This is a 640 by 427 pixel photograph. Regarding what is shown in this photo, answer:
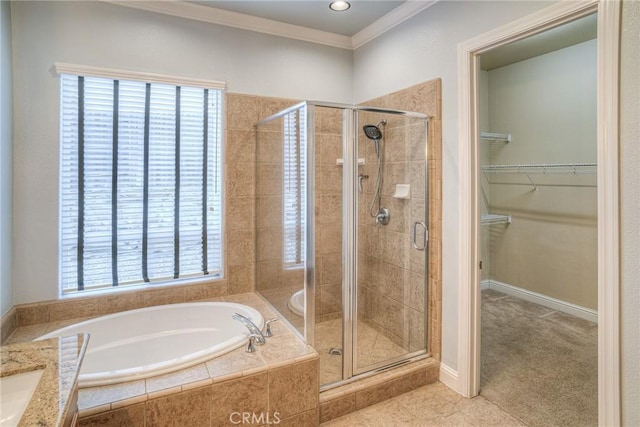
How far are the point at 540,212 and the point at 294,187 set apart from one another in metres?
3.07

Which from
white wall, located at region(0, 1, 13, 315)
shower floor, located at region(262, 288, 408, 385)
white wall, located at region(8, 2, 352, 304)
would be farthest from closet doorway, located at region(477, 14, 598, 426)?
white wall, located at region(0, 1, 13, 315)

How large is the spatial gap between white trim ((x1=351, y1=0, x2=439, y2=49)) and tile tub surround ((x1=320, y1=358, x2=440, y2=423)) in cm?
254

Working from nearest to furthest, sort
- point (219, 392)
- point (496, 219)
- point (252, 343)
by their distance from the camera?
point (219, 392)
point (252, 343)
point (496, 219)

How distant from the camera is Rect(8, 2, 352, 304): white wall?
2.20 metres

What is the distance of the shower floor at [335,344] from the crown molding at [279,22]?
2.18 m

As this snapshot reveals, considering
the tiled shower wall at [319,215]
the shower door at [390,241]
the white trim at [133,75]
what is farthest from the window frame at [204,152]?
the shower door at [390,241]

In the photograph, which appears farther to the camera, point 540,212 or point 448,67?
point 540,212

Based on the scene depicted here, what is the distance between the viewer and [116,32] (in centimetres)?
242

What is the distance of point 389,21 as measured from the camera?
273 cm

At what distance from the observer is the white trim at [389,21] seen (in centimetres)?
246

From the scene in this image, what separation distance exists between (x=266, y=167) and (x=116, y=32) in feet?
4.63

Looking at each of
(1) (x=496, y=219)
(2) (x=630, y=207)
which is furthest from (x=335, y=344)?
(1) (x=496, y=219)

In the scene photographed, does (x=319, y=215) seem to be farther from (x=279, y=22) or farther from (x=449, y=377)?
(x=279, y=22)

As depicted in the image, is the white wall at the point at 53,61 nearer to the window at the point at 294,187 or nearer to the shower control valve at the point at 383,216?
the window at the point at 294,187
